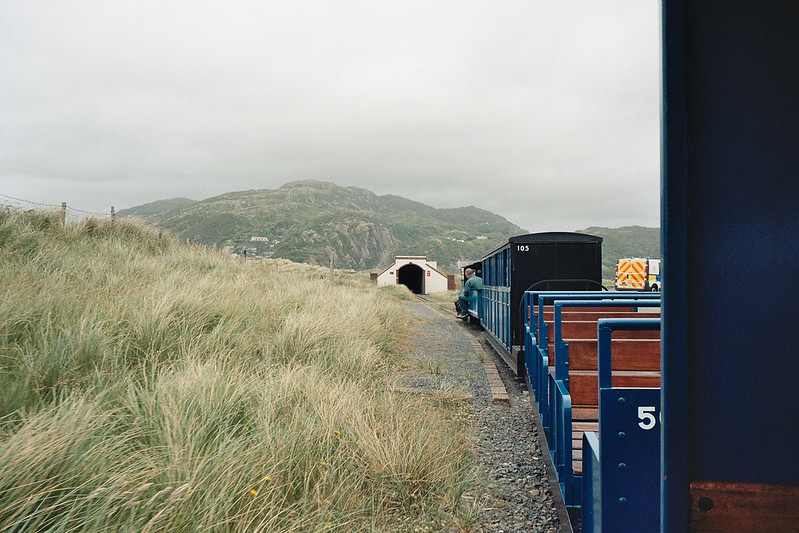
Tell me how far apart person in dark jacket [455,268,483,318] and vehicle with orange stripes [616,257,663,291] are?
1269 centimetres

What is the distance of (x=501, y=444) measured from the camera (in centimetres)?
512

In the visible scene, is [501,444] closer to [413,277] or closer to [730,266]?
[730,266]

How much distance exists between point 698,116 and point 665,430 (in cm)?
80

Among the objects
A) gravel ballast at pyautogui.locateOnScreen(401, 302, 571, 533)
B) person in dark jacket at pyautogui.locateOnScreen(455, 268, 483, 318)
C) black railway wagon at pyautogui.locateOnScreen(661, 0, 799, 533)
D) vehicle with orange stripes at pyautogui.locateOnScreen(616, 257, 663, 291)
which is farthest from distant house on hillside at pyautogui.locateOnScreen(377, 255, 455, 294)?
black railway wagon at pyautogui.locateOnScreen(661, 0, 799, 533)

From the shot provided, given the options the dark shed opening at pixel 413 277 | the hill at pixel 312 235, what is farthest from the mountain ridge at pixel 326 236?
the dark shed opening at pixel 413 277

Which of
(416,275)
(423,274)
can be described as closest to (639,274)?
(423,274)

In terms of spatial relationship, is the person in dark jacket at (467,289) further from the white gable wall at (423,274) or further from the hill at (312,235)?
the hill at (312,235)

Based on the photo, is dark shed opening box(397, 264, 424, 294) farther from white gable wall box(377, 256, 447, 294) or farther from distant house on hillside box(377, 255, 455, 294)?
white gable wall box(377, 256, 447, 294)

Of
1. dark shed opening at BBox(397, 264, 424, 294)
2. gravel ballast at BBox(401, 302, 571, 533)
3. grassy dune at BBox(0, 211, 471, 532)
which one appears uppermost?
dark shed opening at BBox(397, 264, 424, 294)

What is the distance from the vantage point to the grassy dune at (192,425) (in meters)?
2.57

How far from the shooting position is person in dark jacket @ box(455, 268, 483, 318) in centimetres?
1642

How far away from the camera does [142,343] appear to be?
17.7 ft

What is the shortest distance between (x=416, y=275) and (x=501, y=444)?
43.8m

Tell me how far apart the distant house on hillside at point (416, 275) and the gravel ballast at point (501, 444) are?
3422 centimetres
